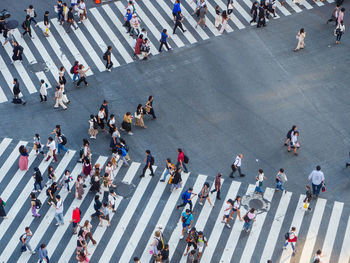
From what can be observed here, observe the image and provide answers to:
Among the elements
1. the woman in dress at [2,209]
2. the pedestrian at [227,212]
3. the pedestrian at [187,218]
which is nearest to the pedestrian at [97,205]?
the pedestrian at [187,218]

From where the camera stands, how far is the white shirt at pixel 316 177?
31.2 meters

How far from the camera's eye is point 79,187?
31469 mm

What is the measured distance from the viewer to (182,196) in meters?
30.8

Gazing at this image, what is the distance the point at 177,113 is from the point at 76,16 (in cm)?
1082

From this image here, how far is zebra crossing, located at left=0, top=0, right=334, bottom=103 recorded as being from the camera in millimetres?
38844

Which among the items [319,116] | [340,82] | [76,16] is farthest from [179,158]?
[76,16]

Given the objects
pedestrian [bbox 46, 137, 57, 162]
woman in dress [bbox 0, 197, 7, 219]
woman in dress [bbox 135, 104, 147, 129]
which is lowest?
woman in dress [bbox 0, 197, 7, 219]

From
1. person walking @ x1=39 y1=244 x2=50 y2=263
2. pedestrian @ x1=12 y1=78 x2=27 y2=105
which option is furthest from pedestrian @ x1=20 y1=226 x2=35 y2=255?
pedestrian @ x1=12 y1=78 x2=27 y2=105

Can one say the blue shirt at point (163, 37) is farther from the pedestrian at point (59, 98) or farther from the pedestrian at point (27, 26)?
the pedestrian at point (27, 26)

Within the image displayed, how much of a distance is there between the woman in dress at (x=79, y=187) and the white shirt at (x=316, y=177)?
10451mm

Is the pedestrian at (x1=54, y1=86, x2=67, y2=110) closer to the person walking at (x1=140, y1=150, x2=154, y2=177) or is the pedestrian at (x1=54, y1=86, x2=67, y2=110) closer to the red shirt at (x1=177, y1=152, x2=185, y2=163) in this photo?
the person walking at (x1=140, y1=150, x2=154, y2=177)

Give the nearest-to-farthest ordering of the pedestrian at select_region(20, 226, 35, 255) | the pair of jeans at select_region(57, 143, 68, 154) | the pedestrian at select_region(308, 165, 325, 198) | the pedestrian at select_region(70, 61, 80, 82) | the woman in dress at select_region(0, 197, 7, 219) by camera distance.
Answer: the pedestrian at select_region(20, 226, 35, 255) → the woman in dress at select_region(0, 197, 7, 219) → the pedestrian at select_region(308, 165, 325, 198) → the pair of jeans at select_region(57, 143, 68, 154) → the pedestrian at select_region(70, 61, 80, 82)

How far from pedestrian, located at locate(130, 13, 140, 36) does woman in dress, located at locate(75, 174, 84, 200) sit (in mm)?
12976

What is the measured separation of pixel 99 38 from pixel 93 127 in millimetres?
8576
